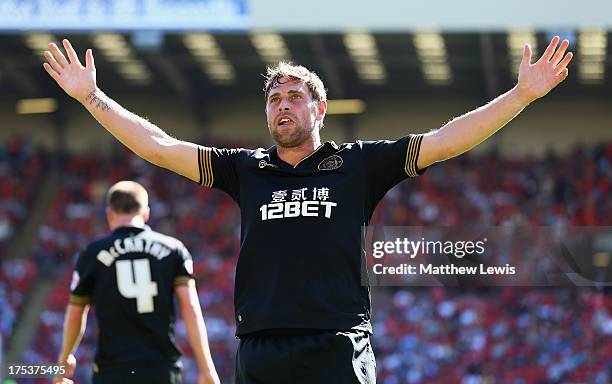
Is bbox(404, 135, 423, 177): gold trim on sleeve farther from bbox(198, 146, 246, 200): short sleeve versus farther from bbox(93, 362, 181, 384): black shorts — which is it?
bbox(93, 362, 181, 384): black shorts

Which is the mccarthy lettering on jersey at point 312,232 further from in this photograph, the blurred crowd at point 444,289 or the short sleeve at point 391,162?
the blurred crowd at point 444,289

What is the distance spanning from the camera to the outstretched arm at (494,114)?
4.41 metres

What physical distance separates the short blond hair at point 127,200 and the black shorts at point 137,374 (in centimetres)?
94

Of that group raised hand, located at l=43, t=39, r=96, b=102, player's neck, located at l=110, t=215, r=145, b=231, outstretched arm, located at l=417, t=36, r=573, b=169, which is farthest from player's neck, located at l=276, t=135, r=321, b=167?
player's neck, located at l=110, t=215, r=145, b=231

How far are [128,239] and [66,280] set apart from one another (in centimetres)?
2019

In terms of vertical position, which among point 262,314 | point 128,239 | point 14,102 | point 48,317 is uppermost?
point 14,102

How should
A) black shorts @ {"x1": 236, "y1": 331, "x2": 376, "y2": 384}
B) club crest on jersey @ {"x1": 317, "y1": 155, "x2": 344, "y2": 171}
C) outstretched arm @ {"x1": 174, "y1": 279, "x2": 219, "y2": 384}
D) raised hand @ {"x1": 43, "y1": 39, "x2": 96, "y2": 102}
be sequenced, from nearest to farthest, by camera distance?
black shorts @ {"x1": 236, "y1": 331, "x2": 376, "y2": 384}, club crest on jersey @ {"x1": 317, "y1": 155, "x2": 344, "y2": 171}, raised hand @ {"x1": 43, "y1": 39, "x2": 96, "y2": 102}, outstretched arm @ {"x1": 174, "y1": 279, "x2": 219, "y2": 384}

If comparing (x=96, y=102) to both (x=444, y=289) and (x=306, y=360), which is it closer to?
(x=306, y=360)

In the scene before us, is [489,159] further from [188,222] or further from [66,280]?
[66,280]

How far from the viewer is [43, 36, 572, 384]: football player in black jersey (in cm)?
438

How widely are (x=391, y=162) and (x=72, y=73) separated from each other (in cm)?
147

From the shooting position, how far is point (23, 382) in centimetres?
2100

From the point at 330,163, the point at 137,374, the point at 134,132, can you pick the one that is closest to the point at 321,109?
the point at 330,163

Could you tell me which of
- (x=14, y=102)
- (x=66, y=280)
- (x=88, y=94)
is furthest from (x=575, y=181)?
(x=88, y=94)
